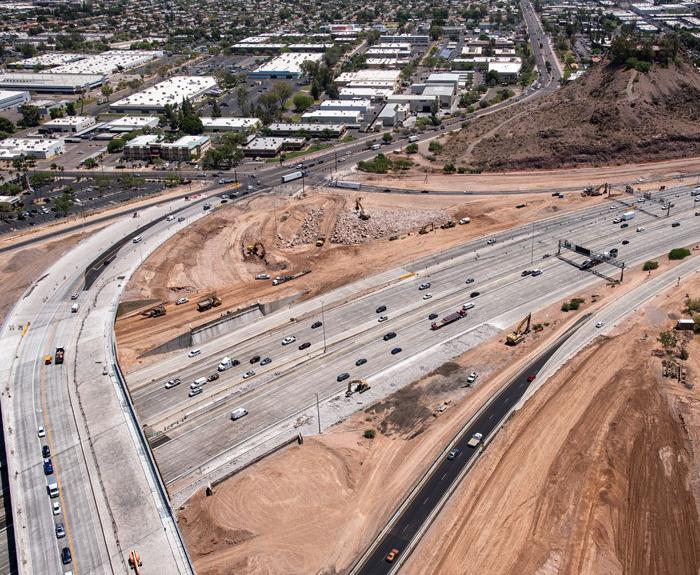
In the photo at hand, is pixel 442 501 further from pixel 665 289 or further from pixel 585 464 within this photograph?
pixel 665 289

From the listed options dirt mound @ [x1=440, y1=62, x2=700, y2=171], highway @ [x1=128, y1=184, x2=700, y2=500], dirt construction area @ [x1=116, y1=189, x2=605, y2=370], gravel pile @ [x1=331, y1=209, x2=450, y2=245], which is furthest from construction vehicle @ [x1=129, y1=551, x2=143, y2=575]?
dirt mound @ [x1=440, y1=62, x2=700, y2=171]

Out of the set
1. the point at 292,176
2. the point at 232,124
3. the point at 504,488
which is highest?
the point at 232,124

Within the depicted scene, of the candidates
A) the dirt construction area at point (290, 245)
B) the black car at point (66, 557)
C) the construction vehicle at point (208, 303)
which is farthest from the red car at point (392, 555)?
the construction vehicle at point (208, 303)

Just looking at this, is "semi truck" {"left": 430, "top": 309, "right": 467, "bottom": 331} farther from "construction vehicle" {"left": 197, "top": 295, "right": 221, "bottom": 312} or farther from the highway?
"construction vehicle" {"left": 197, "top": 295, "right": 221, "bottom": 312}

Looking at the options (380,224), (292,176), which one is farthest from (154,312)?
(292,176)

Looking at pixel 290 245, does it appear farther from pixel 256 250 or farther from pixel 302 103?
pixel 302 103

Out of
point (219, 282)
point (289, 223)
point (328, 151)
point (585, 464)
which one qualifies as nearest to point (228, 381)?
point (219, 282)

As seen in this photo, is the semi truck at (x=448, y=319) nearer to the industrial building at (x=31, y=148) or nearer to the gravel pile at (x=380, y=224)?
the gravel pile at (x=380, y=224)

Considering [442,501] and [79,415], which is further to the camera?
[79,415]
